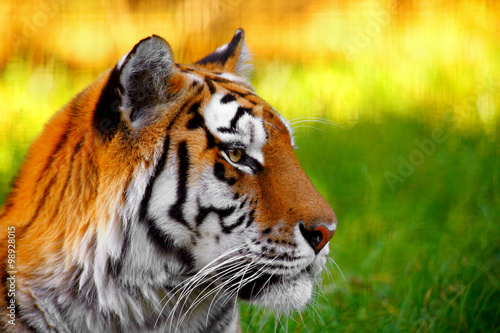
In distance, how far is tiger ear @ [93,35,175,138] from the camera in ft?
5.08

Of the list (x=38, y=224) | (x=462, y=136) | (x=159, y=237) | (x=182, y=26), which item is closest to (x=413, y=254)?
(x=462, y=136)

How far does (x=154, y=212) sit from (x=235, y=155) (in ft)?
0.92

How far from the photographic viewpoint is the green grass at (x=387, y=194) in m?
2.41

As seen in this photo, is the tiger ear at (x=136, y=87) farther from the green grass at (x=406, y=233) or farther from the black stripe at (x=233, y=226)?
the green grass at (x=406, y=233)

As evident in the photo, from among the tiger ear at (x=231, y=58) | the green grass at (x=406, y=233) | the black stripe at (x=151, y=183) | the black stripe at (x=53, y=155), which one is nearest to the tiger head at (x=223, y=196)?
the black stripe at (x=151, y=183)

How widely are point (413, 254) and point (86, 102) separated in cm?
207

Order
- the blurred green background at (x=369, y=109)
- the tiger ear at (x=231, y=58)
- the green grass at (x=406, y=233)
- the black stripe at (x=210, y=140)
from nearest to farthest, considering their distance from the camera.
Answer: the black stripe at (x=210, y=140)
the tiger ear at (x=231, y=58)
the green grass at (x=406, y=233)
the blurred green background at (x=369, y=109)

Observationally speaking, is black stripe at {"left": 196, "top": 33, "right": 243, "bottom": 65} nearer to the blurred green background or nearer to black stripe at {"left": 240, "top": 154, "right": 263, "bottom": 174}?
black stripe at {"left": 240, "top": 154, "right": 263, "bottom": 174}

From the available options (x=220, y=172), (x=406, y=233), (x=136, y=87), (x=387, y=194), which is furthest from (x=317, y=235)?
(x=387, y=194)

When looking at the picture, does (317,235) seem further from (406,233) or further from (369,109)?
(369,109)

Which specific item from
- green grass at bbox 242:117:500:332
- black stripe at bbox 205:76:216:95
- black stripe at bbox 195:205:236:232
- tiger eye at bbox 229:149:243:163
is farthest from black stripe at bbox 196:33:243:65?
green grass at bbox 242:117:500:332

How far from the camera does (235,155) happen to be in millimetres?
1675

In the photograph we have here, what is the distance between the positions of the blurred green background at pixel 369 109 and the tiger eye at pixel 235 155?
0.82 meters

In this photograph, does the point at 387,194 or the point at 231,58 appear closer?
the point at 231,58
